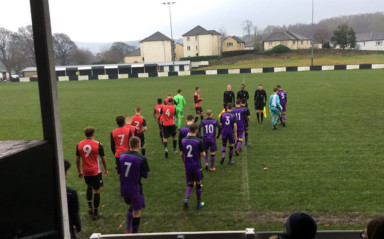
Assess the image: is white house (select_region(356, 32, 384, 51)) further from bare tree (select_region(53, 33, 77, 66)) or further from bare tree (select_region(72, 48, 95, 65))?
bare tree (select_region(53, 33, 77, 66))

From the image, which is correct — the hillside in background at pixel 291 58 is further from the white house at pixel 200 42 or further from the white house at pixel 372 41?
the white house at pixel 372 41

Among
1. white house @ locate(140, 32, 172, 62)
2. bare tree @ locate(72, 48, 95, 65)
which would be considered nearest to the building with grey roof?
white house @ locate(140, 32, 172, 62)

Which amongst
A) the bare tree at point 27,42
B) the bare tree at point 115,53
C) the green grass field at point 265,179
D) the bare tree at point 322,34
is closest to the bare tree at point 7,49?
the bare tree at point 27,42

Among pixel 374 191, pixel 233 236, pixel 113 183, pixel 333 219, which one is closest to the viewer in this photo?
pixel 233 236

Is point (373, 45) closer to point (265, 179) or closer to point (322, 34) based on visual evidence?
point (322, 34)

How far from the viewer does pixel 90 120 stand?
18281mm

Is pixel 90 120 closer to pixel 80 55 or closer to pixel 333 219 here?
pixel 333 219

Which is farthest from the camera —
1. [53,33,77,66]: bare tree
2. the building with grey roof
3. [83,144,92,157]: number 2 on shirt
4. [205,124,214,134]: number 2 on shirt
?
the building with grey roof

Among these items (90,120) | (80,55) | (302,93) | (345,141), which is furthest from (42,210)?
(80,55)

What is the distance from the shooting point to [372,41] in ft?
334

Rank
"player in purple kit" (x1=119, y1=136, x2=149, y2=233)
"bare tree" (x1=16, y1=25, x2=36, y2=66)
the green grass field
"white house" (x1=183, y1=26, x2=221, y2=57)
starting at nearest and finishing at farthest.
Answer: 1. "bare tree" (x1=16, y1=25, x2=36, y2=66)
2. "player in purple kit" (x1=119, y1=136, x2=149, y2=233)
3. the green grass field
4. "white house" (x1=183, y1=26, x2=221, y2=57)

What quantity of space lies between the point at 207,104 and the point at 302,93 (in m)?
8.70

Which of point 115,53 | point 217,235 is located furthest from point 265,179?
point 115,53

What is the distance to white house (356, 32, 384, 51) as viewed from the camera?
100 metres
